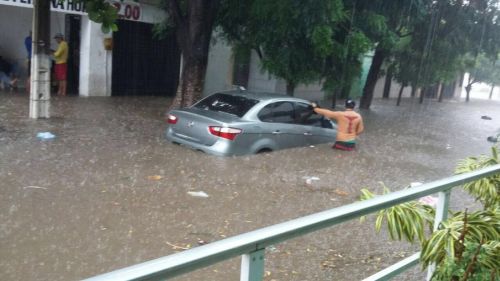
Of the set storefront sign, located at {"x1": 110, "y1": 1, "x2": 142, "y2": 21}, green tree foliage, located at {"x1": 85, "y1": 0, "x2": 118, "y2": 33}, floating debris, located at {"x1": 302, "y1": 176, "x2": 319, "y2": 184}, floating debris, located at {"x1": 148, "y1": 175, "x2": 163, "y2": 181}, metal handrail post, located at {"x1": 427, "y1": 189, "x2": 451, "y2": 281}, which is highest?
Answer: storefront sign, located at {"x1": 110, "y1": 1, "x2": 142, "y2": 21}

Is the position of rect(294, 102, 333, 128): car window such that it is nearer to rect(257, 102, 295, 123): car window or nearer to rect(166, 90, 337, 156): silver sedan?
rect(166, 90, 337, 156): silver sedan

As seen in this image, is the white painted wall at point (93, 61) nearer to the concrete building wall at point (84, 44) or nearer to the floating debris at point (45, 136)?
the concrete building wall at point (84, 44)

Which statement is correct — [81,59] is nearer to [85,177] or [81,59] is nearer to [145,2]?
[145,2]

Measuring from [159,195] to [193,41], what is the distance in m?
6.35

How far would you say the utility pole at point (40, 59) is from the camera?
10.6m

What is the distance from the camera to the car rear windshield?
9.08 metres

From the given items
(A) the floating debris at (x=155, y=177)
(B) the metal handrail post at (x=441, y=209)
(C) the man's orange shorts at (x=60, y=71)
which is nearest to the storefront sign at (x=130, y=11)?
(C) the man's orange shorts at (x=60, y=71)

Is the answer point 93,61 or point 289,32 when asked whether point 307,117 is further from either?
point 93,61

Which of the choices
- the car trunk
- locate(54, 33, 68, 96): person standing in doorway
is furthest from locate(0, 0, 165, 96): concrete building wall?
the car trunk

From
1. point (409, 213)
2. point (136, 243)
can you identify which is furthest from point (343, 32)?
point (409, 213)

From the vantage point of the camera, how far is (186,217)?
5941 millimetres

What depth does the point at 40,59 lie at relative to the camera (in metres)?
10.8

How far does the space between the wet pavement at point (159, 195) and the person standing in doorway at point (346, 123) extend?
10.6 inches

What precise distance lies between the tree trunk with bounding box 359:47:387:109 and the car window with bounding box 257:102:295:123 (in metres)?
10.3
